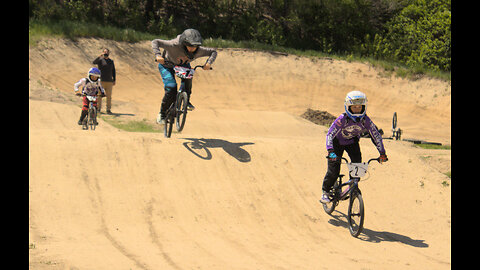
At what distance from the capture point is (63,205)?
386 inches

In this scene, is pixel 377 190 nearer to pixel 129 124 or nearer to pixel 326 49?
pixel 129 124

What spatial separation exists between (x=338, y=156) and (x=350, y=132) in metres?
0.52

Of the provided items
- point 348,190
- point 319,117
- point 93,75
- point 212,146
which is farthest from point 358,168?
point 319,117

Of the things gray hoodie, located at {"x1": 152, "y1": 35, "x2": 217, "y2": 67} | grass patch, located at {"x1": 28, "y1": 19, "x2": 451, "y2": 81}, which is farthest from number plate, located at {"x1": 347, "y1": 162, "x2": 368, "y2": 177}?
grass patch, located at {"x1": 28, "y1": 19, "x2": 451, "y2": 81}

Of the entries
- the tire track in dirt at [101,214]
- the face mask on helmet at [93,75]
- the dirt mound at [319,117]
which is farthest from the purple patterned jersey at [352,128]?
the dirt mound at [319,117]

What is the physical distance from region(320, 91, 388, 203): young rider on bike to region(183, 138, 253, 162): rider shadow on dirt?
2577 mm

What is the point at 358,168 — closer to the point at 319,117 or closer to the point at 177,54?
the point at 177,54

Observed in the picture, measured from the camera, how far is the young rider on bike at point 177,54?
12.0m

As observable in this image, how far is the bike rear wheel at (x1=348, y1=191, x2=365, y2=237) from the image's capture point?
31.6 ft

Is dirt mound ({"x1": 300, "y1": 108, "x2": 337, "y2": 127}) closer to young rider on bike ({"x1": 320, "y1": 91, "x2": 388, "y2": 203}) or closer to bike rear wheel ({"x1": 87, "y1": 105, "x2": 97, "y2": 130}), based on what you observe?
bike rear wheel ({"x1": 87, "y1": 105, "x2": 97, "y2": 130})

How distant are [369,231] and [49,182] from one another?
598 cm

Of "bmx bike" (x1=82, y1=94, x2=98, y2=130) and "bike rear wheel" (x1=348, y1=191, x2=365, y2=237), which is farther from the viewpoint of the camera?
"bmx bike" (x1=82, y1=94, x2=98, y2=130)
